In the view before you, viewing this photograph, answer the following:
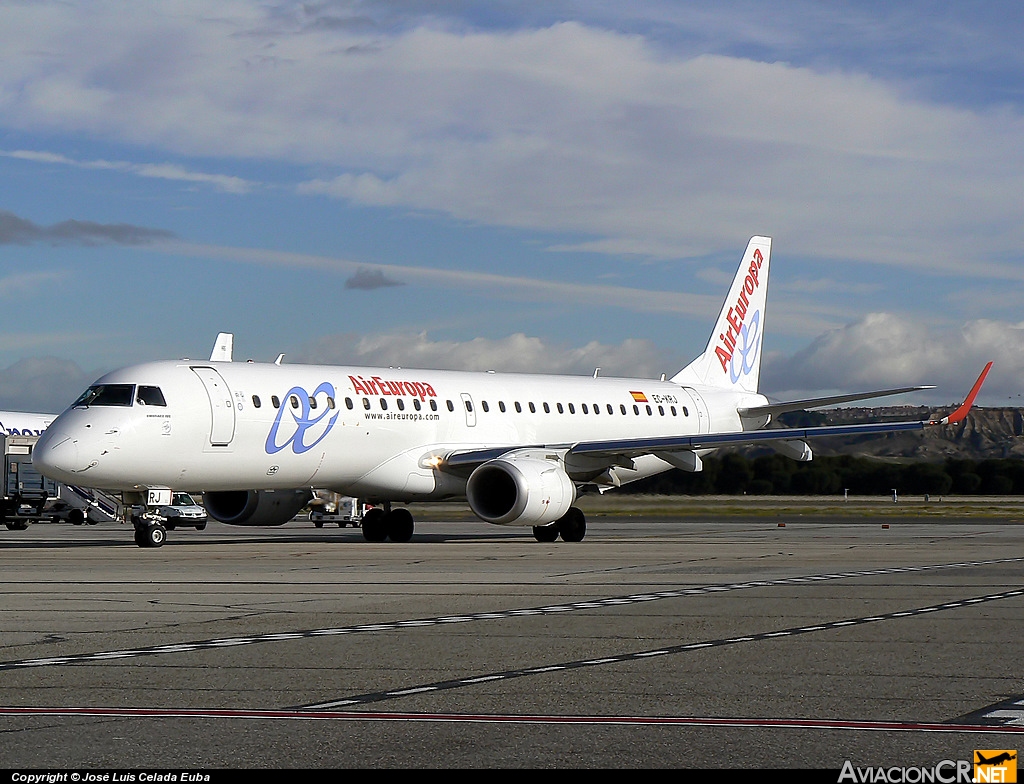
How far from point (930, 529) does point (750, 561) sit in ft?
56.4

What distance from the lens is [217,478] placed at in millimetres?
28344

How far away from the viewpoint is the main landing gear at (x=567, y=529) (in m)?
32.5

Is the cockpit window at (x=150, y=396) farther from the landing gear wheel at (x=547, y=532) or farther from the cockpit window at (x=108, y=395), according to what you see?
the landing gear wheel at (x=547, y=532)

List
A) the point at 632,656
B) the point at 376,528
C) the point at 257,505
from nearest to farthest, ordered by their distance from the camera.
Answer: the point at 632,656 < the point at 257,505 < the point at 376,528

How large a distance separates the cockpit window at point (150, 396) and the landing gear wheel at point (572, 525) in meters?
10.2

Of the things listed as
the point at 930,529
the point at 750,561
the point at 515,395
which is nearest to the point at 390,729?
the point at 750,561

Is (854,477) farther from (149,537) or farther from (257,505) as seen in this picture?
(149,537)

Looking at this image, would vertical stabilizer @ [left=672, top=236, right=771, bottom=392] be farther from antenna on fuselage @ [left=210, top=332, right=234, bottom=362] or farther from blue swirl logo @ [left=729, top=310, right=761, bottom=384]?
antenna on fuselage @ [left=210, top=332, right=234, bottom=362]

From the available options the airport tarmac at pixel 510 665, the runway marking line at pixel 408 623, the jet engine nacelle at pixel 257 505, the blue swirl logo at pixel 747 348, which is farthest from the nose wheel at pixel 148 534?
the blue swirl logo at pixel 747 348

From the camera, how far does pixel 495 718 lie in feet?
26.8

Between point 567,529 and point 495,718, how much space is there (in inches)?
973

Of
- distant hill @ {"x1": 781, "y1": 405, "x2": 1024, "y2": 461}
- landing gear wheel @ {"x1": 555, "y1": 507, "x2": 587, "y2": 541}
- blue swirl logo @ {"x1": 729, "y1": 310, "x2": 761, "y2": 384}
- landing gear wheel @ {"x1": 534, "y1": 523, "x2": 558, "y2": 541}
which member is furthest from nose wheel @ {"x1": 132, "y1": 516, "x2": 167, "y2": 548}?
distant hill @ {"x1": 781, "y1": 405, "x2": 1024, "y2": 461}

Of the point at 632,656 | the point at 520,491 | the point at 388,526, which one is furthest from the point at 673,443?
the point at 632,656

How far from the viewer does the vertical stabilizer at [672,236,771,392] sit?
42344 mm
